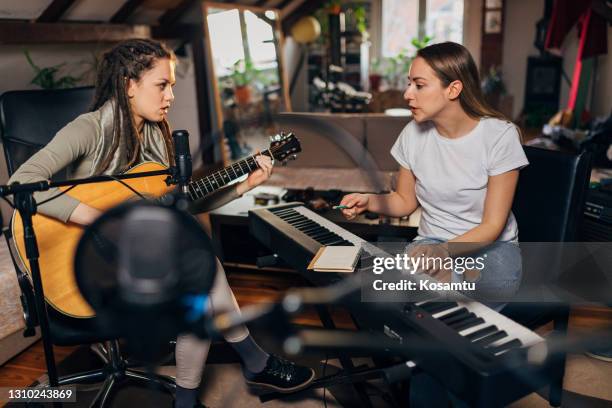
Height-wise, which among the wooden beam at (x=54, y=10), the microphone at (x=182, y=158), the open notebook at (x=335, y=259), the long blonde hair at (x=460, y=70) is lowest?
the open notebook at (x=335, y=259)

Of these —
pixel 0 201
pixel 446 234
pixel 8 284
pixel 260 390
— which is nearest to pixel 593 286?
pixel 446 234

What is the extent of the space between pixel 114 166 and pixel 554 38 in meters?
4.04

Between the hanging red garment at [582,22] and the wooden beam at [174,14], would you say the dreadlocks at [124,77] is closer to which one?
the wooden beam at [174,14]

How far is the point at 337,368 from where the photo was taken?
2.14 m

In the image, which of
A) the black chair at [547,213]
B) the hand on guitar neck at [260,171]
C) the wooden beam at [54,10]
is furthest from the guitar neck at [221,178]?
the wooden beam at [54,10]

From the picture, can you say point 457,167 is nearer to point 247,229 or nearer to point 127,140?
point 127,140

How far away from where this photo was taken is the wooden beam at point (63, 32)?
344 cm

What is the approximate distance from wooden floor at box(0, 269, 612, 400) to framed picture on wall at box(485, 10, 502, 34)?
21.4 feet

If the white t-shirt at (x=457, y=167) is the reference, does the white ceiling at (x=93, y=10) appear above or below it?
above

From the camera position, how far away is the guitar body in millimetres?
1597

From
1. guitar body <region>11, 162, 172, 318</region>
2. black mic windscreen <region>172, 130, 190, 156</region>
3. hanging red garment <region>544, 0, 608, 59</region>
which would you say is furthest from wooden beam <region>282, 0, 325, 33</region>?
black mic windscreen <region>172, 130, 190, 156</region>

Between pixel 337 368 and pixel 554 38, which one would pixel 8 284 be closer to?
pixel 337 368

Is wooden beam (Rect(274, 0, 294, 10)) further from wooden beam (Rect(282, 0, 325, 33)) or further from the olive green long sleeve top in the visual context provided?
the olive green long sleeve top

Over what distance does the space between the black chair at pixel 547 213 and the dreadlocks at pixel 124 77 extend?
3.95 ft
